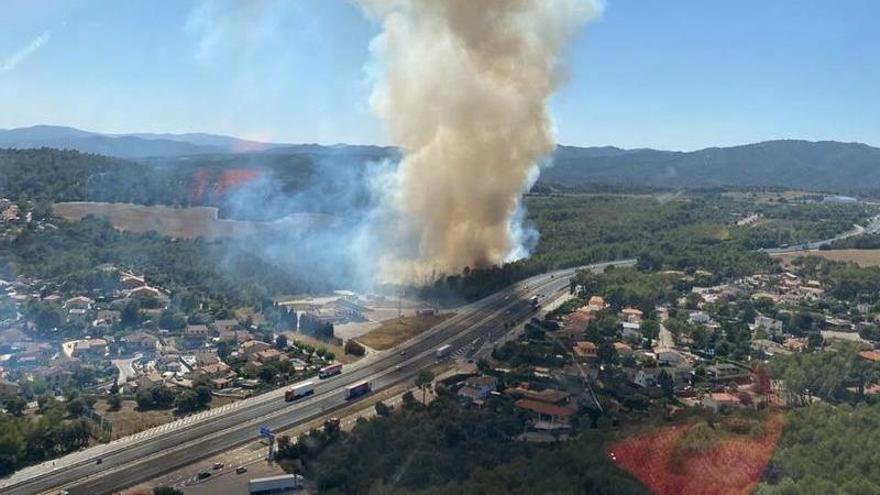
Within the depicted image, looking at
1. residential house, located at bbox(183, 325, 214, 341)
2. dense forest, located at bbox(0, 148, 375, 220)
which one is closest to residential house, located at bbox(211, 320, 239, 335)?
residential house, located at bbox(183, 325, 214, 341)

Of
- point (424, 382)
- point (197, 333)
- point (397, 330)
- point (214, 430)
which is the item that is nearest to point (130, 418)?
point (214, 430)

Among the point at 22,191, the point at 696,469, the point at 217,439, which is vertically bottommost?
the point at 217,439

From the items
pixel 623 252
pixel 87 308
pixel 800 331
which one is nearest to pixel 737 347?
pixel 800 331

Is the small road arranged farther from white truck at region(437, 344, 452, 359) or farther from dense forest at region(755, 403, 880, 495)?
dense forest at region(755, 403, 880, 495)

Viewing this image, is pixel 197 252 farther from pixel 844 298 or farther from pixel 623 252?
pixel 844 298

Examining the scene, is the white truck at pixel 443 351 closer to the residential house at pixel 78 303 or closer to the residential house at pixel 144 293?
the residential house at pixel 144 293

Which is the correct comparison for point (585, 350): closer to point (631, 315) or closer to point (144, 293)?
point (631, 315)
